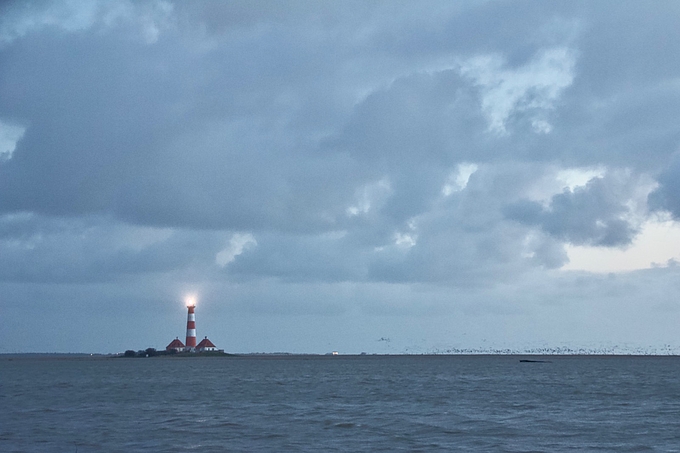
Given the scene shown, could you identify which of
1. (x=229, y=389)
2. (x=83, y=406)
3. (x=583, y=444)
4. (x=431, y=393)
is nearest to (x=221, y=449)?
(x=583, y=444)

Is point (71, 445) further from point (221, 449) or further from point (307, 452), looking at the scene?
point (307, 452)

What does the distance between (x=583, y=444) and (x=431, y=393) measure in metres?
41.3

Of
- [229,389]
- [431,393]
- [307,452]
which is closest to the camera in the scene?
[307,452]

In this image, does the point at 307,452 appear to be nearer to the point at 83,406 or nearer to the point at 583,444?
the point at 583,444

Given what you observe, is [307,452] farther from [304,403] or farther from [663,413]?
[663,413]

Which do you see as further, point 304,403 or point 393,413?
point 304,403

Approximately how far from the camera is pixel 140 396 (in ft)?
259

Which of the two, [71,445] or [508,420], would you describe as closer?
[71,445]

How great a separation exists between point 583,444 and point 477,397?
1360 inches

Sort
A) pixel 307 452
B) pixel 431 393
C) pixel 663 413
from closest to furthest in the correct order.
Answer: pixel 307 452 → pixel 663 413 → pixel 431 393

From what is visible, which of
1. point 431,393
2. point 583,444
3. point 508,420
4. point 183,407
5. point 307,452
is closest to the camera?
point 307,452

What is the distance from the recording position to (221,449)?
38125mm

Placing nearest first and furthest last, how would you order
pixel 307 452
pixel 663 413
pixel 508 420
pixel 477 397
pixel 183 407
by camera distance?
pixel 307 452, pixel 508 420, pixel 663 413, pixel 183 407, pixel 477 397

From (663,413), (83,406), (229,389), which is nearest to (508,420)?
(663,413)
